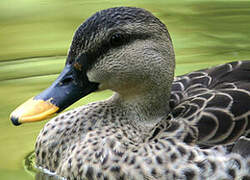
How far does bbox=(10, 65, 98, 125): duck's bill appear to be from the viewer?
4.14m

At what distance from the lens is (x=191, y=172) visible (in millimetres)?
4012

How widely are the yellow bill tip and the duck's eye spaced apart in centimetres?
56

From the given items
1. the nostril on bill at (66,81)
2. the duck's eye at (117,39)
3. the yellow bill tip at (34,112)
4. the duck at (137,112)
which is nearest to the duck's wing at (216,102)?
the duck at (137,112)

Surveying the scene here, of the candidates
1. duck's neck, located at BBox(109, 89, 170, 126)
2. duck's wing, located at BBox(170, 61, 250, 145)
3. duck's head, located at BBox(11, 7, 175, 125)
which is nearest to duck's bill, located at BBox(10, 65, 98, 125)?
duck's head, located at BBox(11, 7, 175, 125)

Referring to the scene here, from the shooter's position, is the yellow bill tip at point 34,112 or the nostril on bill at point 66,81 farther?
the nostril on bill at point 66,81

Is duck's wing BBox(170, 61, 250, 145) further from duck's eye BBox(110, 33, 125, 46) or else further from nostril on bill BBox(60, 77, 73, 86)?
nostril on bill BBox(60, 77, 73, 86)

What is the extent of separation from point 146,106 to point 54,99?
25.6 inches

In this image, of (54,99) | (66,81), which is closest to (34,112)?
(54,99)

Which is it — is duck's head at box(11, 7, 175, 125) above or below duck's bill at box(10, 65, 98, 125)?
above

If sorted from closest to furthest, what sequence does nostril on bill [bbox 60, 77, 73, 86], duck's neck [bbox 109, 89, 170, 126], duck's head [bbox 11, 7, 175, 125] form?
1. duck's head [bbox 11, 7, 175, 125]
2. nostril on bill [bbox 60, 77, 73, 86]
3. duck's neck [bbox 109, 89, 170, 126]

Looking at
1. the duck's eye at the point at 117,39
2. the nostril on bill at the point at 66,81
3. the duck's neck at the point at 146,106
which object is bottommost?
the duck's neck at the point at 146,106

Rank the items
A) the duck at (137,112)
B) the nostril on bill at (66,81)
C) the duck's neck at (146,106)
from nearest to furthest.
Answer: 1. the duck at (137,112)
2. the nostril on bill at (66,81)
3. the duck's neck at (146,106)

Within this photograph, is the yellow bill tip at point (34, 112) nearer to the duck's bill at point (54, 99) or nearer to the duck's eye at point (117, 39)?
the duck's bill at point (54, 99)

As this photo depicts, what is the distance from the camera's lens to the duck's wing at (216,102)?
13.4 ft
